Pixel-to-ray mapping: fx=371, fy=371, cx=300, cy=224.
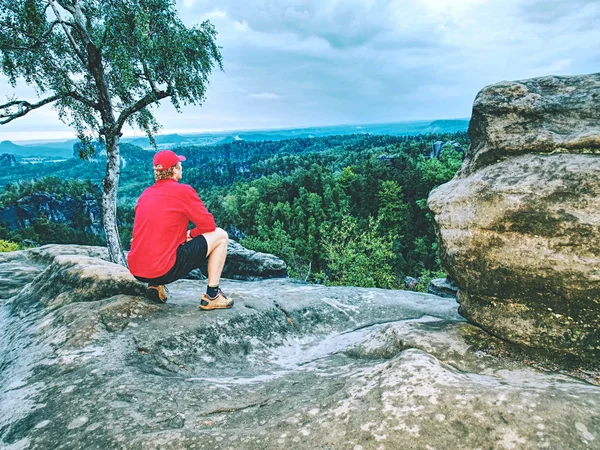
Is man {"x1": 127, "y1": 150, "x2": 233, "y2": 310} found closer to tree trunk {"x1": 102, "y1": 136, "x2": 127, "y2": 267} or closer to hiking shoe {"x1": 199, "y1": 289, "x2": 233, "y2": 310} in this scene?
hiking shoe {"x1": 199, "y1": 289, "x2": 233, "y2": 310}

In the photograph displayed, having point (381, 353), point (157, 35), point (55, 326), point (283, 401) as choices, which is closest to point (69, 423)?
point (283, 401)

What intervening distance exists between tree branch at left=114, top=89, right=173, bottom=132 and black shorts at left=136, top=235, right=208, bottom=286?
38.2 feet

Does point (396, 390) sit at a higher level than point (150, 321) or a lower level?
higher

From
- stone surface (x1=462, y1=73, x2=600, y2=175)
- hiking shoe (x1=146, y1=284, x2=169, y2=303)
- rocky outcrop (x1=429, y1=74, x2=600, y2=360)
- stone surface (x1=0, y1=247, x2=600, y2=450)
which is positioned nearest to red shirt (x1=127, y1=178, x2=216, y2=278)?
hiking shoe (x1=146, y1=284, x2=169, y2=303)

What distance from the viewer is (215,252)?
257 inches

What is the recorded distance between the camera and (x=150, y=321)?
5.86 m

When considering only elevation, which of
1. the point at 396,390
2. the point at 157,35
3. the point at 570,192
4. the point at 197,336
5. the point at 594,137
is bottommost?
the point at 197,336

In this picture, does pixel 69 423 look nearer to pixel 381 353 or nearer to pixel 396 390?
pixel 396 390

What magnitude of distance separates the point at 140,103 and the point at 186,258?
12.0 meters

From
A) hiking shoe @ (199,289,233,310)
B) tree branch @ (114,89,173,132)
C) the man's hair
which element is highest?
tree branch @ (114,89,173,132)

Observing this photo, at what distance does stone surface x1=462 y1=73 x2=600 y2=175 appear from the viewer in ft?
16.3

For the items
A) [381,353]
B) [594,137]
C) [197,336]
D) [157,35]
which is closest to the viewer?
[594,137]

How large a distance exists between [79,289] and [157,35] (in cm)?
1185

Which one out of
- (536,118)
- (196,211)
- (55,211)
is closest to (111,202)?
(196,211)
